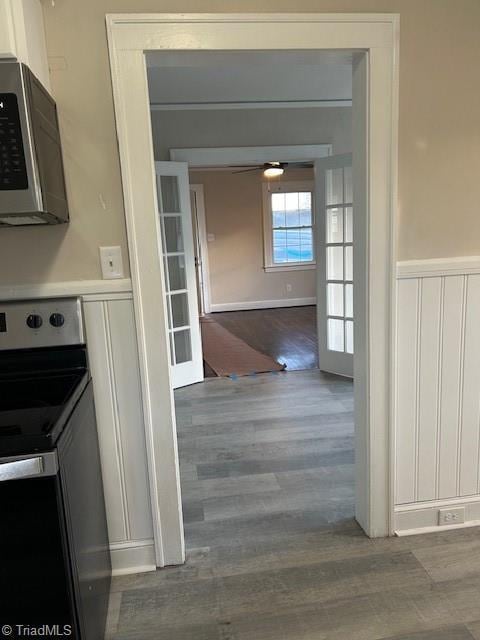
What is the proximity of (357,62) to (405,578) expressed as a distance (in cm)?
197

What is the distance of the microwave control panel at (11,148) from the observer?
1.22 metres

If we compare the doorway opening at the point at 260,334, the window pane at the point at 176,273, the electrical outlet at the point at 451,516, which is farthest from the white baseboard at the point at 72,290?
the window pane at the point at 176,273

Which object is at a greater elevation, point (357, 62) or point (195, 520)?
point (357, 62)

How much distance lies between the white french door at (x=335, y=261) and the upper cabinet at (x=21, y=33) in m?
2.95

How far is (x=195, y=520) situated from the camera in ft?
7.27

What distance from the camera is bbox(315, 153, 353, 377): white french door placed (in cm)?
403

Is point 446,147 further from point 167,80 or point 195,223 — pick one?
point 195,223

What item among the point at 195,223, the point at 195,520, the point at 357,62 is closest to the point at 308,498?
the point at 195,520

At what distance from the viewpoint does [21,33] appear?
4.13 feet

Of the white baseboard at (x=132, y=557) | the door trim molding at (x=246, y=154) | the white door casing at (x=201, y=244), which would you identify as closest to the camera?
the white baseboard at (x=132, y=557)

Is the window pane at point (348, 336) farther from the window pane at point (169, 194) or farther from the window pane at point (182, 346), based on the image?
the window pane at point (169, 194)

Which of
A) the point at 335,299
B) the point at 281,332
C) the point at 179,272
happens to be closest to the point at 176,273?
the point at 179,272

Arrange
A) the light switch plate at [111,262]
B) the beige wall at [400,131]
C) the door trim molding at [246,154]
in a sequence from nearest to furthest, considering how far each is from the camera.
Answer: the beige wall at [400,131], the light switch plate at [111,262], the door trim molding at [246,154]

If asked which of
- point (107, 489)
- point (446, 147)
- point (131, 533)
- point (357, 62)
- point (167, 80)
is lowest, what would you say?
point (131, 533)
